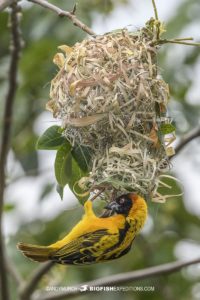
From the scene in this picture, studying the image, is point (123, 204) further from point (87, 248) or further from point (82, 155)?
point (82, 155)

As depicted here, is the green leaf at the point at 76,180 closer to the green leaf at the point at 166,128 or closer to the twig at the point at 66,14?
the green leaf at the point at 166,128

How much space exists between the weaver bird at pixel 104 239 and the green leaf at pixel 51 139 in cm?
41

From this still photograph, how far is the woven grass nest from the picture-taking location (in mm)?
3650

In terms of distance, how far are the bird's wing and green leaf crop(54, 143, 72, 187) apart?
293 millimetres

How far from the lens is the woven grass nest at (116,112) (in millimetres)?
3650

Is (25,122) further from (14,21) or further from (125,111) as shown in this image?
(125,111)

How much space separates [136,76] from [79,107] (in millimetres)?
281

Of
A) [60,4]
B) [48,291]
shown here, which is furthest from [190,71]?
[48,291]

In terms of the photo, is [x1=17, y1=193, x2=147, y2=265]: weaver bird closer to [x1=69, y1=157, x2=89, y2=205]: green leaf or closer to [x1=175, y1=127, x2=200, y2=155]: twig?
[x1=69, y1=157, x2=89, y2=205]: green leaf

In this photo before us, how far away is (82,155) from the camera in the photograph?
3830 mm

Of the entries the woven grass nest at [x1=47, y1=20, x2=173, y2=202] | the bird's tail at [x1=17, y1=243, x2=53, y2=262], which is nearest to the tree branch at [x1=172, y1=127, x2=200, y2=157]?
the woven grass nest at [x1=47, y1=20, x2=173, y2=202]

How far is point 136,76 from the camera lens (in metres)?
3.75

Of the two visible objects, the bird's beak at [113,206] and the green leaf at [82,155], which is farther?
the green leaf at [82,155]

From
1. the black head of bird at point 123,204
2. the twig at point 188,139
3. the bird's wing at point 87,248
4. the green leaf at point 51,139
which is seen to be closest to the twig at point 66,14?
→ the green leaf at point 51,139
